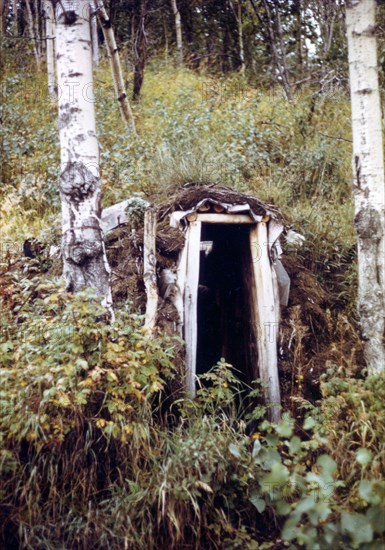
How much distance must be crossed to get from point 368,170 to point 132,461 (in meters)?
2.87

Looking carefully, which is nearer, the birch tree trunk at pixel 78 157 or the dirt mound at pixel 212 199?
the birch tree trunk at pixel 78 157

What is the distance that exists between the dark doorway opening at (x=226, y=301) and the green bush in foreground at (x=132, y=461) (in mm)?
2039

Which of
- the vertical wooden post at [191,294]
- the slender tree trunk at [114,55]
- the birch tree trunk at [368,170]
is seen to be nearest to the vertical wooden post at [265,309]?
the vertical wooden post at [191,294]

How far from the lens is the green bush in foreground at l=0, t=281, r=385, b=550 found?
330cm

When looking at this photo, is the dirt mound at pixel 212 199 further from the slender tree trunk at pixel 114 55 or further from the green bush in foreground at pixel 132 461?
the slender tree trunk at pixel 114 55

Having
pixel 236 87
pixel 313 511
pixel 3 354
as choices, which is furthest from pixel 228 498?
pixel 236 87

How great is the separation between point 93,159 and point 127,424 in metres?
2.08

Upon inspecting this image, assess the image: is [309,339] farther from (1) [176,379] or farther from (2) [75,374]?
(2) [75,374]

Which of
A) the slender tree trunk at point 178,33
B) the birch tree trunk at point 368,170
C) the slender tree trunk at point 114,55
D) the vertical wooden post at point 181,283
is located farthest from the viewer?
the slender tree trunk at point 178,33

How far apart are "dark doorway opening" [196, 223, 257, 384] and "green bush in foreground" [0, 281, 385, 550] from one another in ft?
6.69

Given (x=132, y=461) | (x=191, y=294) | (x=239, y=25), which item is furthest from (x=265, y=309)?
(x=239, y=25)

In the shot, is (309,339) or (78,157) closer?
(78,157)

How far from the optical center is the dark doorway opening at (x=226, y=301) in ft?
19.4

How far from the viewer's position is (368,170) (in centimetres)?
436
